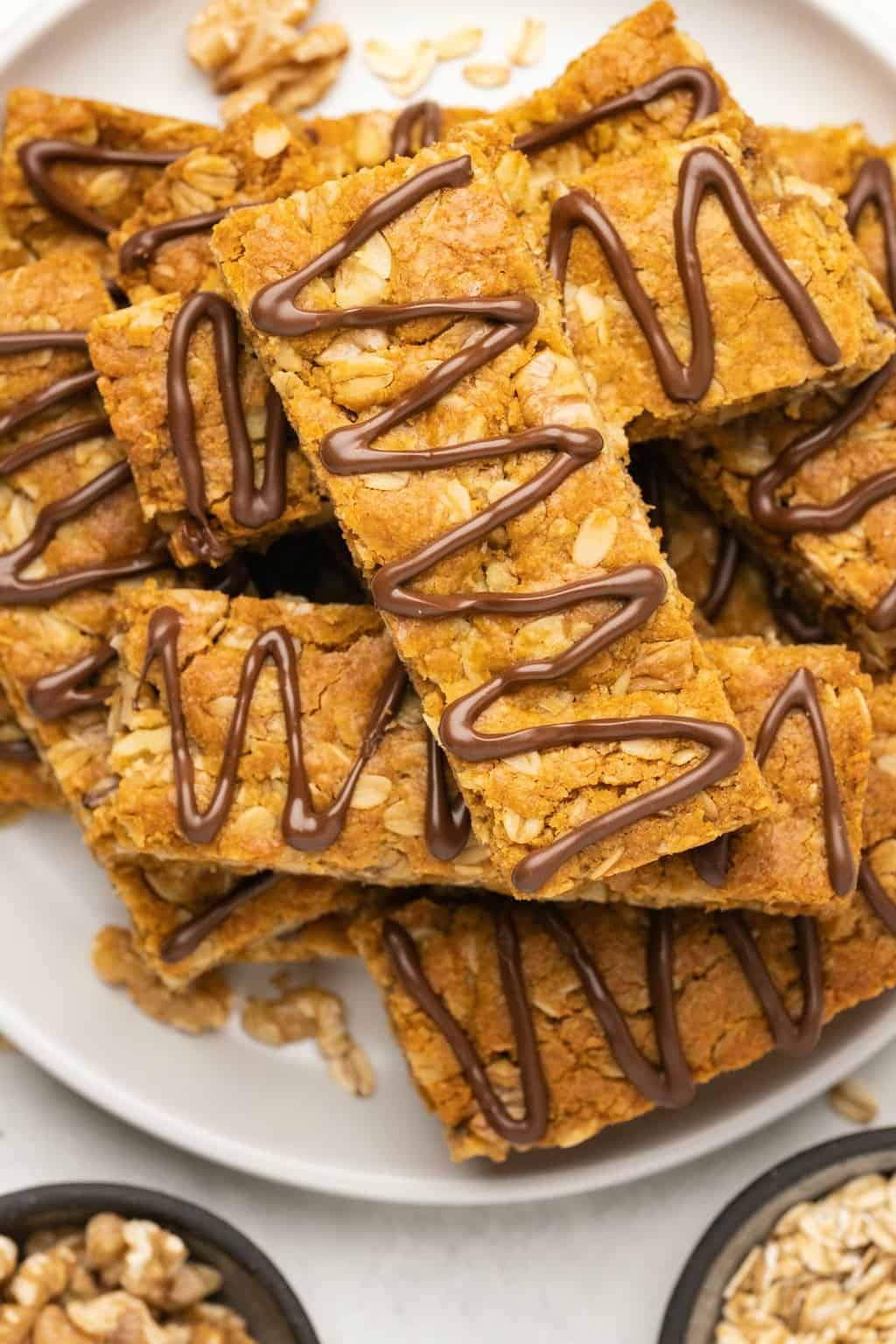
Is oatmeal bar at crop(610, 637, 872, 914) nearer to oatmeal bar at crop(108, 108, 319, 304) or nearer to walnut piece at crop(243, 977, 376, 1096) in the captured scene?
walnut piece at crop(243, 977, 376, 1096)

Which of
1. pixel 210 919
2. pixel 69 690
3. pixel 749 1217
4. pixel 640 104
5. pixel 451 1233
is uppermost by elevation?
pixel 640 104

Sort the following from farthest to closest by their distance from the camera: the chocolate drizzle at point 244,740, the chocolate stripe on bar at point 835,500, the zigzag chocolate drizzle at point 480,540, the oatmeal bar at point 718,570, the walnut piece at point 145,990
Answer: the walnut piece at point 145,990, the oatmeal bar at point 718,570, the chocolate stripe on bar at point 835,500, the chocolate drizzle at point 244,740, the zigzag chocolate drizzle at point 480,540

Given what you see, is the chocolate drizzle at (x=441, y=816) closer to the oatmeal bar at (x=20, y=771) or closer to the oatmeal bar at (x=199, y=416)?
the oatmeal bar at (x=199, y=416)

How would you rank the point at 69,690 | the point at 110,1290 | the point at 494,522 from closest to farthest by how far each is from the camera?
1. the point at 494,522
2. the point at 69,690
3. the point at 110,1290

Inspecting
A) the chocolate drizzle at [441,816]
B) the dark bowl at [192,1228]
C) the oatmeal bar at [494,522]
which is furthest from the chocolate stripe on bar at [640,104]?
the dark bowl at [192,1228]

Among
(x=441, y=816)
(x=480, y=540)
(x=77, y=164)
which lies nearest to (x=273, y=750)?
(x=441, y=816)

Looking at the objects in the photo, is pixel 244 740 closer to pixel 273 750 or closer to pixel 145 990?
pixel 273 750

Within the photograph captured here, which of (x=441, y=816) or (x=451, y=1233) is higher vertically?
(x=441, y=816)

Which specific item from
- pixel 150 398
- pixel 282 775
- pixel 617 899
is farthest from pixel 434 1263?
pixel 150 398
